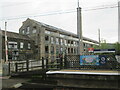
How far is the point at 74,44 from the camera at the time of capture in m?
63.9

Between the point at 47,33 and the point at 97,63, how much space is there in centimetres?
3949

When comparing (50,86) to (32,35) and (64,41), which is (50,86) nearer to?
(32,35)

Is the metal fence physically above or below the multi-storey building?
below

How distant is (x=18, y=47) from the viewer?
39500mm

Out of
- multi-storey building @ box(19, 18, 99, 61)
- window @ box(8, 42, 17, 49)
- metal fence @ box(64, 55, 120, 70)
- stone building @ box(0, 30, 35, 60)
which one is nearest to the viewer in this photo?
metal fence @ box(64, 55, 120, 70)

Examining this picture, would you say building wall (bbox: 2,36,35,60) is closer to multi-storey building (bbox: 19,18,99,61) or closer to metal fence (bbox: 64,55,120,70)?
multi-storey building (bbox: 19,18,99,61)

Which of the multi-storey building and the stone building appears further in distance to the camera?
the multi-storey building

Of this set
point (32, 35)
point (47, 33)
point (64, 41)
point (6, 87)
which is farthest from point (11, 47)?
point (6, 87)

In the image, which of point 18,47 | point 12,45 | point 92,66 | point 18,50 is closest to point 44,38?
point 18,47

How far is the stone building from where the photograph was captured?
3650 cm

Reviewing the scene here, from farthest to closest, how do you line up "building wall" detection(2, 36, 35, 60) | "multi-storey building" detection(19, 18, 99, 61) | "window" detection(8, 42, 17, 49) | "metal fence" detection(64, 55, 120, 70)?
"multi-storey building" detection(19, 18, 99, 61) < "window" detection(8, 42, 17, 49) < "building wall" detection(2, 36, 35, 60) < "metal fence" detection(64, 55, 120, 70)

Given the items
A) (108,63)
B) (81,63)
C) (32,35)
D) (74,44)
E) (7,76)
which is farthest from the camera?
(74,44)

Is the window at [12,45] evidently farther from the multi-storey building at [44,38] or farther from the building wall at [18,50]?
the multi-storey building at [44,38]

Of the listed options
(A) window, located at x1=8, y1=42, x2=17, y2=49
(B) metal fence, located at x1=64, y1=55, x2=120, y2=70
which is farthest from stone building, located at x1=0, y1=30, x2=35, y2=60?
(B) metal fence, located at x1=64, y1=55, x2=120, y2=70
